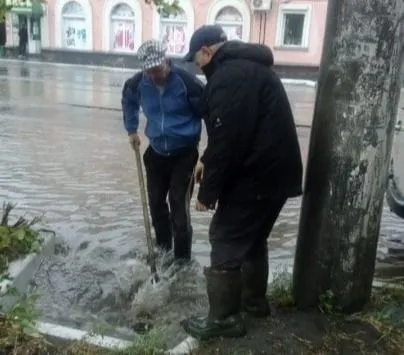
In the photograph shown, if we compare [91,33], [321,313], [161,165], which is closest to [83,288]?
[161,165]

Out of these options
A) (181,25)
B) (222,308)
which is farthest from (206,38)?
(181,25)

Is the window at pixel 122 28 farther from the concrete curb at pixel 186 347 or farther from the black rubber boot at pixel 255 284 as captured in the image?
the concrete curb at pixel 186 347

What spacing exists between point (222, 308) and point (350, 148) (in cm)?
118

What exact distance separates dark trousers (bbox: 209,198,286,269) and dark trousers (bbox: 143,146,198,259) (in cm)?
148

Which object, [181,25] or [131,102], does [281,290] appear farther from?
[181,25]

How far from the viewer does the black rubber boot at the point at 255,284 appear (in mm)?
3699

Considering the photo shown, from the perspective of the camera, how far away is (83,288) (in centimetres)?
479

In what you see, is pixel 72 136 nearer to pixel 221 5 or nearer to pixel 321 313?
pixel 321 313

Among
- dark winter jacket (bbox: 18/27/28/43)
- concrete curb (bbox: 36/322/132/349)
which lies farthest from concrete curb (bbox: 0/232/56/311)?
dark winter jacket (bbox: 18/27/28/43)

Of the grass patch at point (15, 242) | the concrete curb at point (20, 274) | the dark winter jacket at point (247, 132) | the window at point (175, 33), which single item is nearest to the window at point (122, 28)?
the window at point (175, 33)

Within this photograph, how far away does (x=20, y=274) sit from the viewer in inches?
168

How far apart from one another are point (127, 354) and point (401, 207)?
336 centimetres

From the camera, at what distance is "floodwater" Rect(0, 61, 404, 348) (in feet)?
15.3

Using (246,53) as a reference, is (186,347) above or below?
below
